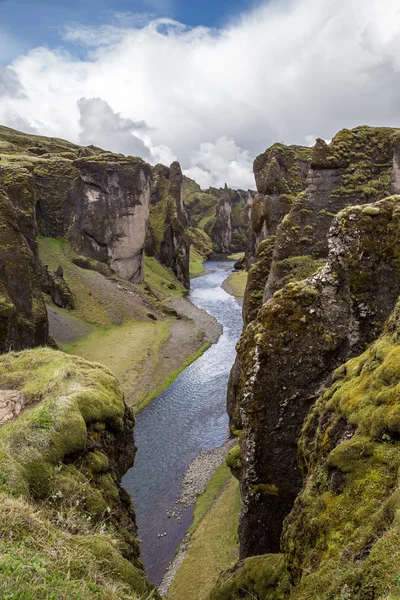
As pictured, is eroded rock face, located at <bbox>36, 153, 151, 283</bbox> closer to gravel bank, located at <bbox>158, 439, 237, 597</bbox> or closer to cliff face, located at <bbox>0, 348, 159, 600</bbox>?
gravel bank, located at <bbox>158, 439, 237, 597</bbox>

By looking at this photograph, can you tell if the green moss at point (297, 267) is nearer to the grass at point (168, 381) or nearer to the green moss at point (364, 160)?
the green moss at point (364, 160)

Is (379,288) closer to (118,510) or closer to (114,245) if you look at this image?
(118,510)

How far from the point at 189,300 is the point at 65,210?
35360mm

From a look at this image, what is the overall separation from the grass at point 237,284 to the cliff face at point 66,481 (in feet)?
272

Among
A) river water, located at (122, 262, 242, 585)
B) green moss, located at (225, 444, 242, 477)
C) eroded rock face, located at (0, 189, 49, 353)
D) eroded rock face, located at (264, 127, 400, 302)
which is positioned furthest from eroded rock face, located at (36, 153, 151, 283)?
green moss, located at (225, 444, 242, 477)

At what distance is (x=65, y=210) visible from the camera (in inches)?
3356

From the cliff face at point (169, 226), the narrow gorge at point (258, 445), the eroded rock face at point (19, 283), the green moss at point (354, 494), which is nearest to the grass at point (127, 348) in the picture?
the narrow gorge at point (258, 445)

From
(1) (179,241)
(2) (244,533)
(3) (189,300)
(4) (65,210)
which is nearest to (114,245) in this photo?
(4) (65,210)

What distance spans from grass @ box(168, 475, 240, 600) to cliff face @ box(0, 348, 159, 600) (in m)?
8.62

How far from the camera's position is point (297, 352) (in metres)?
15.7

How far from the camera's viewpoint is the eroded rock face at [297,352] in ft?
49.9

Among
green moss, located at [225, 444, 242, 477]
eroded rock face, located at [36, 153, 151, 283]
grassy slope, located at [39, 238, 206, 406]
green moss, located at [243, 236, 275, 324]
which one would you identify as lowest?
grassy slope, located at [39, 238, 206, 406]

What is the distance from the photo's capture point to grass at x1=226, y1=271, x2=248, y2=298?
101569 millimetres

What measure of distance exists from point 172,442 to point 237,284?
78354 mm
